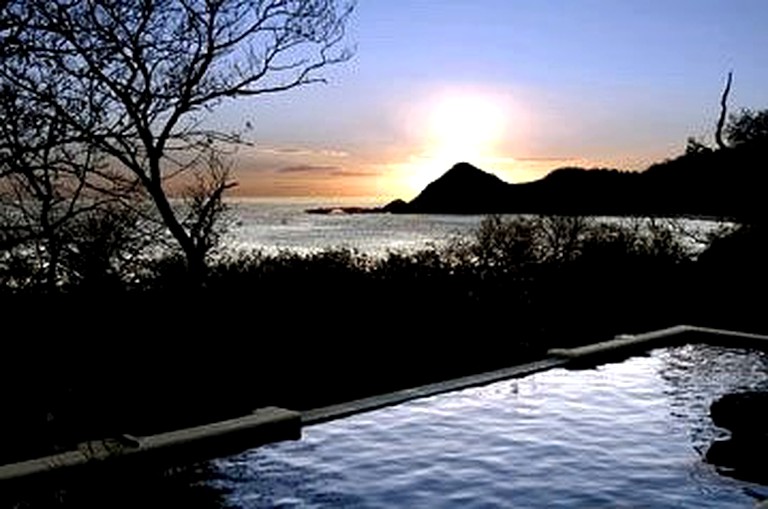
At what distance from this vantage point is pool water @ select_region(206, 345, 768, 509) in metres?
7.86

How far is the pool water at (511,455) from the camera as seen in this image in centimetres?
786

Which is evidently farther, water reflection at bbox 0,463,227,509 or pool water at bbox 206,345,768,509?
pool water at bbox 206,345,768,509

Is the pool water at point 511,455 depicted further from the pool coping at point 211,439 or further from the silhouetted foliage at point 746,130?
the silhouetted foliage at point 746,130

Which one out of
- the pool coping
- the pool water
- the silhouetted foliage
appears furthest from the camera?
the silhouetted foliage

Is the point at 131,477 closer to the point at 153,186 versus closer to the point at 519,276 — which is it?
the point at 153,186

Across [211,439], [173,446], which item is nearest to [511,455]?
[211,439]

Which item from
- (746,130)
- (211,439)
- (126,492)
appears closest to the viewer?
(126,492)

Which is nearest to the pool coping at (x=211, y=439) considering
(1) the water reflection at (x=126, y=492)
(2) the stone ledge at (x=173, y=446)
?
(2) the stone ledge at (x=173, y=446)

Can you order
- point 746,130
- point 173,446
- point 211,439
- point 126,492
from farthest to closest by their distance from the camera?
point 746,130, point 211,439, point 173,446, point 126,492

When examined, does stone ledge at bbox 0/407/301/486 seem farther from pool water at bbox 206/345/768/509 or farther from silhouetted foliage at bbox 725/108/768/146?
silhouetted foliage at bbox 725/108/768/146

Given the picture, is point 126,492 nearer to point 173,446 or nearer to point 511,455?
point 173,446

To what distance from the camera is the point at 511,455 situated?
357 inches

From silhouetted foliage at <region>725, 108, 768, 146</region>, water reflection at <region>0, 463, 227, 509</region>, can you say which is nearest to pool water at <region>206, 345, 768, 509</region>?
water reflection at <region>0, 463, 227, 509</region>

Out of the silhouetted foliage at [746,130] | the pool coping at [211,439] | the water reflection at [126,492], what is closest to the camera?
the water reflection at [126,492]
